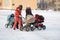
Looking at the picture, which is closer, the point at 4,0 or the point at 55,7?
the point at 55,7

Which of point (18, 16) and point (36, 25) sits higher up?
point (18, 16)

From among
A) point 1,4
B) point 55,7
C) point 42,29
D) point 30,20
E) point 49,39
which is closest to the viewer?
point 49,39

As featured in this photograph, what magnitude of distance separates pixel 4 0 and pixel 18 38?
42886 millimetres

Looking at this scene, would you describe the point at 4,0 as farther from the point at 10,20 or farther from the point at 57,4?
the point at 10,20

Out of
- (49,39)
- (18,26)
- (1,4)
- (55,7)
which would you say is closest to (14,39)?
(49,39)

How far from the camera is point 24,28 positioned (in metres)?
12.7

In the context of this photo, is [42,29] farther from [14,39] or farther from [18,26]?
[14,39]

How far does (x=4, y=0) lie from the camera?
5259 centimetres

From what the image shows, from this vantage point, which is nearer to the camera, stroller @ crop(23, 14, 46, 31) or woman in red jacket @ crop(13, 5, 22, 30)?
stroller @ crop(23, 14, 46, 31)

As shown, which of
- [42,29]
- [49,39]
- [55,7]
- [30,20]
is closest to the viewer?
[49,39]

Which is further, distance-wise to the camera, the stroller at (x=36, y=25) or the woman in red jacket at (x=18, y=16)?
the woman in red jacket at (x=18, y=16)

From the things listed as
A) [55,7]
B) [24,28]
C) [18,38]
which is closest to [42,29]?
[24,28]

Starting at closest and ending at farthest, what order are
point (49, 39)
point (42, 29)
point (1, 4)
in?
point (49, 39)
point (42, 29)
point (1, 4)

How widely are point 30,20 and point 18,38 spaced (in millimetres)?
2443
